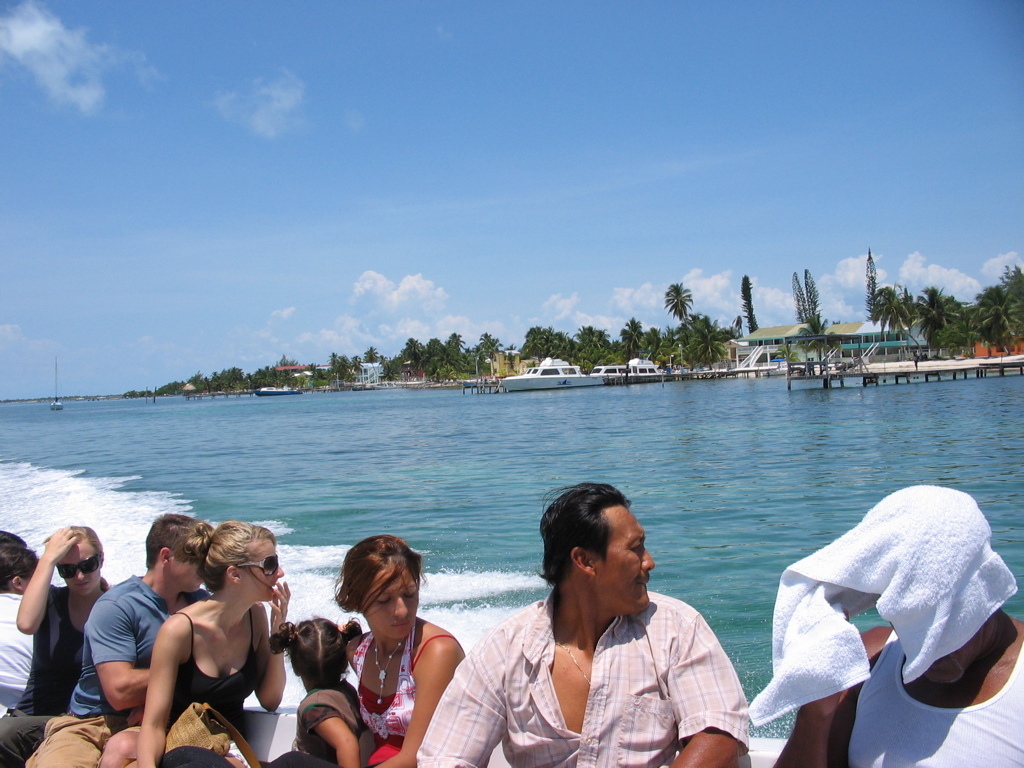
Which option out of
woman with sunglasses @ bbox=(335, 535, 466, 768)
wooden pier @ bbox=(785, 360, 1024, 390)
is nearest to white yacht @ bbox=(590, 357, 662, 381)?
wooden pier @ bbox=(785, 360, 1024, 390)

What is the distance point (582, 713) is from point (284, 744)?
1.76 m

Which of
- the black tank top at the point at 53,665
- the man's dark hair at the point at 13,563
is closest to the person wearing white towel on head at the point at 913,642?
the black tank top at the point at 53,665

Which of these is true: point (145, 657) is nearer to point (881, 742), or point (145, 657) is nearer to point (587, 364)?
point (881, 742)

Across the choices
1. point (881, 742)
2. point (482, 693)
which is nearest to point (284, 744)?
point (482, 693)

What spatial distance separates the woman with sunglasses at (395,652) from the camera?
2.70 m

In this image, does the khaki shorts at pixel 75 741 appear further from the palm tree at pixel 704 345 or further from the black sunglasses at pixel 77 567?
the palm tree at pixel 704 345

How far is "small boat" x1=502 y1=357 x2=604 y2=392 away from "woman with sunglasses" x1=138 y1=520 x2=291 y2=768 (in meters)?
88.1

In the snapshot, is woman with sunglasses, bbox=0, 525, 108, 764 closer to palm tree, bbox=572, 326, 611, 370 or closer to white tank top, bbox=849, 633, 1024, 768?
white tank top, bbox=849, 633, 1024, 768

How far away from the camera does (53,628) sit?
3.50 metres

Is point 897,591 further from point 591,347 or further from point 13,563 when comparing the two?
point 591,347

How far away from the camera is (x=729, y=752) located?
2.12 m

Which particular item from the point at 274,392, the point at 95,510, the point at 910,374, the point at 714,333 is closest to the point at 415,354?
the point at 274,392

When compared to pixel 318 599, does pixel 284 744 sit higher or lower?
higher

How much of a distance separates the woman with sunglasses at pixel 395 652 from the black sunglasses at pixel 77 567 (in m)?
1.36
